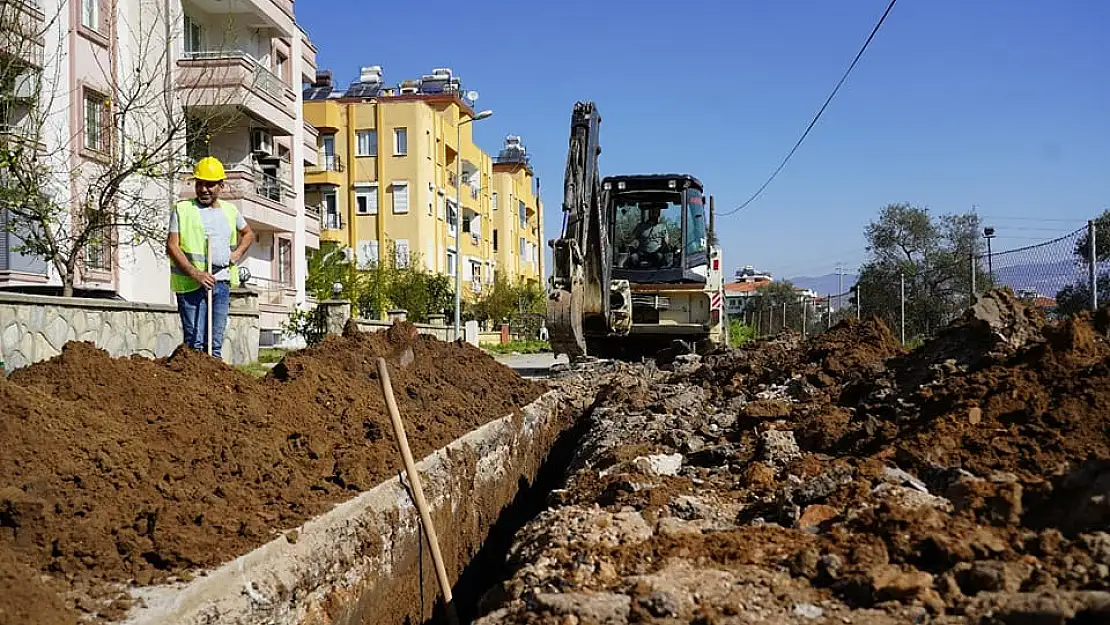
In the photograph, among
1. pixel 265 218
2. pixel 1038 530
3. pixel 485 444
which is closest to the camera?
pixel 1038 530

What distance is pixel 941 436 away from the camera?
498 cm

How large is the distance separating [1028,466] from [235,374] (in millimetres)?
4350

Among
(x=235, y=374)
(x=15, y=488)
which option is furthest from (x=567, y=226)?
(x=15, y=488)

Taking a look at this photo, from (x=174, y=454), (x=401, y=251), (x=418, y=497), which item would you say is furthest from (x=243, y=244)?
(x=401, y=251)

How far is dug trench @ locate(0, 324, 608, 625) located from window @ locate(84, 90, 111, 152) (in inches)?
499

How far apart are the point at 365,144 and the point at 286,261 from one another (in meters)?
16.3

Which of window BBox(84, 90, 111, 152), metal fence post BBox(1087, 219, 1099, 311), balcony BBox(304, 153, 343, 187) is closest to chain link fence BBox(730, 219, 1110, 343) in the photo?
metal fence post BBox(1087, 219, 1099, 311)

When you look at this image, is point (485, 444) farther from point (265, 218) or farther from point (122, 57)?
point (265, 218)

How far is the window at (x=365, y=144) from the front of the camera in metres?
42.5

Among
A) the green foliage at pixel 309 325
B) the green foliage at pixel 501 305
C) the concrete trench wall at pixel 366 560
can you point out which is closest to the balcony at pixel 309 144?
the green foliage at pixel 309 325

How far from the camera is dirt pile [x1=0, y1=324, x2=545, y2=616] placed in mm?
3506

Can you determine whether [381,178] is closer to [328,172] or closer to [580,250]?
[328,172]

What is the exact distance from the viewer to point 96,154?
1728 centimetres

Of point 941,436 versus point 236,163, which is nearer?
point 941,436
